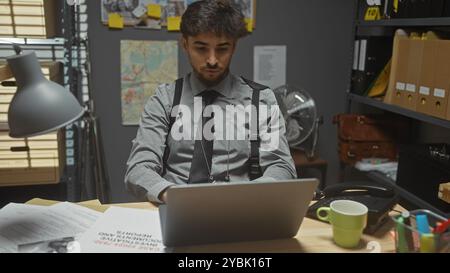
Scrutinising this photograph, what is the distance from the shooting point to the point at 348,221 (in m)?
0.98

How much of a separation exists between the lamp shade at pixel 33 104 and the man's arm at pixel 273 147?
790mm

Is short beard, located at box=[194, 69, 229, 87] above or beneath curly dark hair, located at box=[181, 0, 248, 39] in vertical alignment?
beneath

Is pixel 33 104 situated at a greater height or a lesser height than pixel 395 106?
greater

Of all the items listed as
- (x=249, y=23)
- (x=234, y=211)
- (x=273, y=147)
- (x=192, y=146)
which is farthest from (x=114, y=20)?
(x=234, y=211)

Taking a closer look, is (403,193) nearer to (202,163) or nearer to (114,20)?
(202,163)

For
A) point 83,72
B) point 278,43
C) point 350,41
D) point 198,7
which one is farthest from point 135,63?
point 350,41

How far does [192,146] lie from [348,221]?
0.74 metres

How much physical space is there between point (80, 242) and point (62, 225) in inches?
4.4

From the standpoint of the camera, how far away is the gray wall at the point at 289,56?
2.56 metres

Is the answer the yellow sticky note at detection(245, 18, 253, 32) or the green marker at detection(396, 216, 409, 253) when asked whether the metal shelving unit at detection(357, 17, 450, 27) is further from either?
the green marker at detection(396, 216, 409, 253)

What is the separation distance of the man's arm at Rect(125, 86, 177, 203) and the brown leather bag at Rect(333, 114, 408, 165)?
1.32 meters

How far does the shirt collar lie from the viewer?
65.3 inches

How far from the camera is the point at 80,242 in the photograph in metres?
1.00

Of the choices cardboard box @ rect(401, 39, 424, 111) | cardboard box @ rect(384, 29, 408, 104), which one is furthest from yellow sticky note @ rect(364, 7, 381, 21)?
cardboard box @ rect(401, 39, 424, 111)
